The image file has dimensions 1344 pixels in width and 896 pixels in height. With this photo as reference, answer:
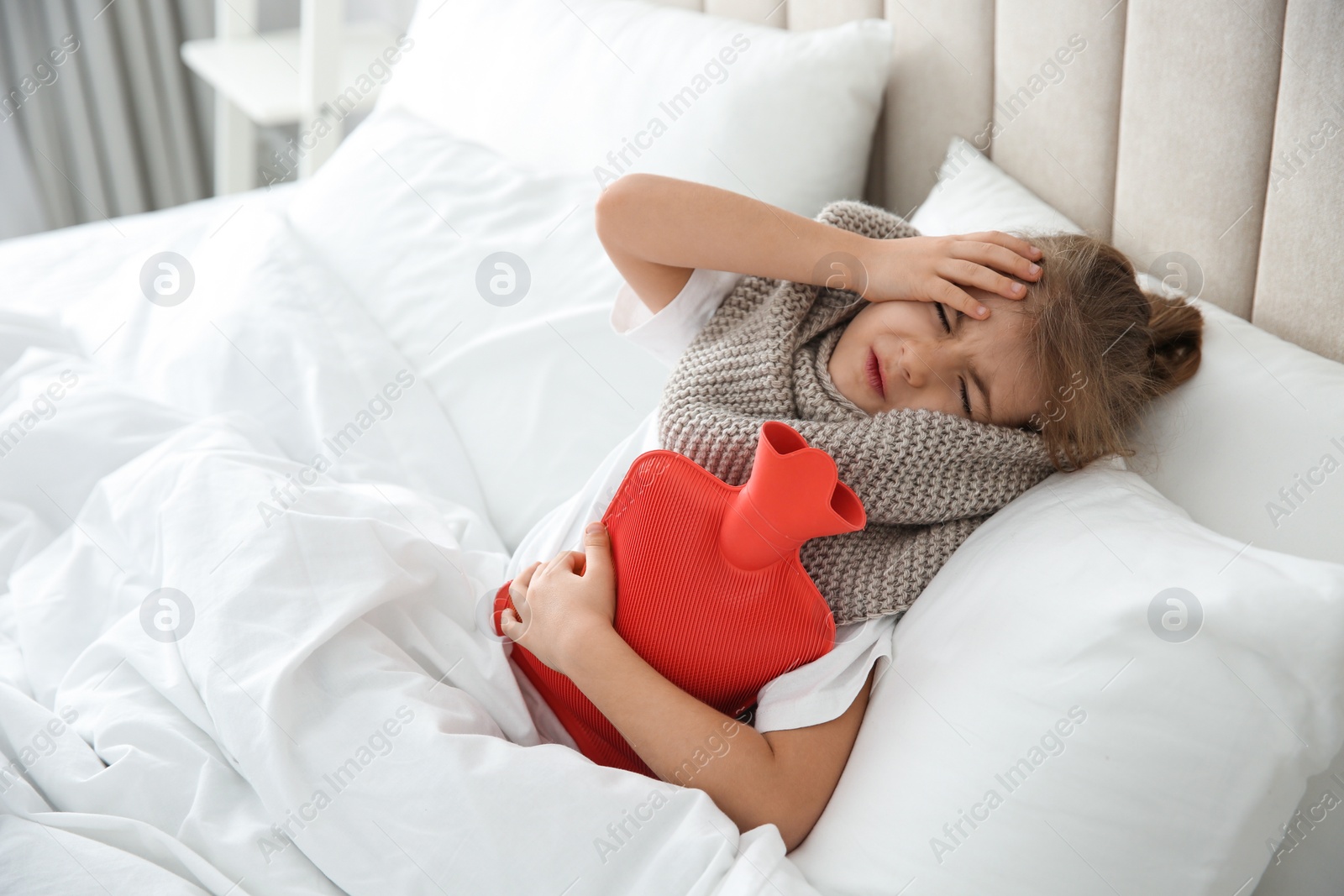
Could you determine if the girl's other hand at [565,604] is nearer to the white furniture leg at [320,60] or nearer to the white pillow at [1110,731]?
the white pillow at [1110,731]

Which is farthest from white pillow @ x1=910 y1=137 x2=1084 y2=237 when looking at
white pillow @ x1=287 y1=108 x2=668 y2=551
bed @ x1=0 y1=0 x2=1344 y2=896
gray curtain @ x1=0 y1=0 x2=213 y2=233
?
gray curtain @ x1=0 y1=0 x2=213 y2=233

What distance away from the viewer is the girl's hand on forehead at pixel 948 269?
2.61ft

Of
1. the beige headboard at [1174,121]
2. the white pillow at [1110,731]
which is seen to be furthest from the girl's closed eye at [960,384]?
the beige headboard at [1174,121]

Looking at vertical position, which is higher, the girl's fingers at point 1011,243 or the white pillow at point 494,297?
the girl's fingers at point 1011,243

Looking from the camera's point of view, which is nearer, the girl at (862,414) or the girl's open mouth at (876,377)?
the girl at (862,414)

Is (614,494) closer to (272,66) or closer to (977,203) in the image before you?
(977,203)

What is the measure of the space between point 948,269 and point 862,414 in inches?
5.5

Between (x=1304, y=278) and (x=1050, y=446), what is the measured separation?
26 centimetres

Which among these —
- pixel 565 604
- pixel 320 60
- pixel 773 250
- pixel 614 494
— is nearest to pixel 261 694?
pixel 565 604

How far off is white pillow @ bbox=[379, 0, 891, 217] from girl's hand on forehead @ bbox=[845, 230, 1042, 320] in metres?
0.36

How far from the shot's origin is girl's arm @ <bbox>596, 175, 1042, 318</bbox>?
0.81 meters

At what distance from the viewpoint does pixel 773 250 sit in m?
0.89

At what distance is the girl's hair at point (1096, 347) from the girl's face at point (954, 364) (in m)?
0.02

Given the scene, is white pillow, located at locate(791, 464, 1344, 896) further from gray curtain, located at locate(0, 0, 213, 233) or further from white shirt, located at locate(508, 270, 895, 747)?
gray curtain, located at locate(0, 0, 213, 233)
